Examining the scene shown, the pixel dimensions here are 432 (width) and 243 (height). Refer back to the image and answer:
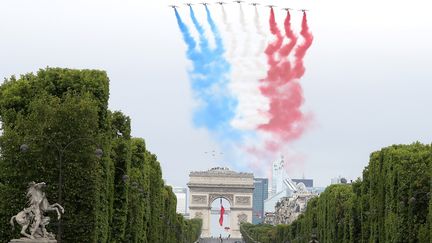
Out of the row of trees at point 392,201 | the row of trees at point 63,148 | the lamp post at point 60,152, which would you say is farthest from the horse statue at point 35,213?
the row of trees at point 392,201

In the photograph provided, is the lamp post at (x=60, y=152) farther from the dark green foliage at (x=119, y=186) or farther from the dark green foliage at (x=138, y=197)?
the dark green foliage at (x=138, y=197)

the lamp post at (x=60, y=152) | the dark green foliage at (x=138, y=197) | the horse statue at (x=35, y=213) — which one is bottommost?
the horse statue at (x=35, y=213)

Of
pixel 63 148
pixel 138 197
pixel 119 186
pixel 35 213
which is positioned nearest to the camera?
pixel 35 213

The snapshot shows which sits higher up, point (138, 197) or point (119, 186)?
point (138, 197)

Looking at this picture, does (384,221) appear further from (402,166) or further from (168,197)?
(168,197)

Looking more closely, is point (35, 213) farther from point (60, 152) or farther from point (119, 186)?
point (119, 186)

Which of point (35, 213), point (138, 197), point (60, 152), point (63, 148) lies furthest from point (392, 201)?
point (35, 213)

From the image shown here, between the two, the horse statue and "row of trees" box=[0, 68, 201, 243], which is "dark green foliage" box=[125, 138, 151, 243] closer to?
"row of trees" box=[0, 68, 201, 243]

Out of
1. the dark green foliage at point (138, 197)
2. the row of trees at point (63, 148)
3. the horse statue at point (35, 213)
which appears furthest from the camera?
the dark green foliage at point (138, 197)

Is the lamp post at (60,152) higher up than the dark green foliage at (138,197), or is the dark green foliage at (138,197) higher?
the dark green foliage at (138,197)

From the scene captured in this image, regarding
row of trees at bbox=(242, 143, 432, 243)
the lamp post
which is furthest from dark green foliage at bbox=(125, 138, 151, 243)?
row of trees at bbox=(242, 143, 432, 243)

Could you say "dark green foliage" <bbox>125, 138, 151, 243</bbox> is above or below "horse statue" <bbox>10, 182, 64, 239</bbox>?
above
